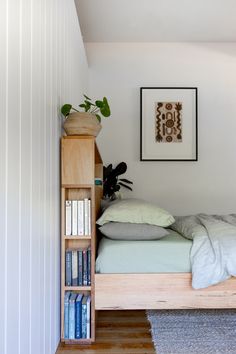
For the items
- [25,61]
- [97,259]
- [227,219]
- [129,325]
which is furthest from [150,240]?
[25,61]

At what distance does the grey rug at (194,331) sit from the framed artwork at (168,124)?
6.22 feet

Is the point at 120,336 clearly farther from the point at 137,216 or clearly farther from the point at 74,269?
the point at 137,216

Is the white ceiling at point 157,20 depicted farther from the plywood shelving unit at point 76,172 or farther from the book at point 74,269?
the book at point 74,269

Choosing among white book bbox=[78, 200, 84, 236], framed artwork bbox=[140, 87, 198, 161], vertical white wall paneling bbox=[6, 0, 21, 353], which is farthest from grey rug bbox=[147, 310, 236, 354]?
framed artwork bbox=[140, 87, 198, 161]

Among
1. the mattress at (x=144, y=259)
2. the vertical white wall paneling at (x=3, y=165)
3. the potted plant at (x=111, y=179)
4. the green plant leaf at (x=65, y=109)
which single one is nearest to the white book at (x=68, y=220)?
the mattress at (x=144, y=259)

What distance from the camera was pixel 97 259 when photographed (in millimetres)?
1644

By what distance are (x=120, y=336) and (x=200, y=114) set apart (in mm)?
2695

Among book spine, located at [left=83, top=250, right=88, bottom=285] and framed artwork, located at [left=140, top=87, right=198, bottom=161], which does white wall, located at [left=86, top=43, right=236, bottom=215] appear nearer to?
framed artwork, located at [left=140, top=87, right=198, bottom=161]

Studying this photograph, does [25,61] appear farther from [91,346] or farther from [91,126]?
[91,346]

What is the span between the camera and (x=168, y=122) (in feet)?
11.5

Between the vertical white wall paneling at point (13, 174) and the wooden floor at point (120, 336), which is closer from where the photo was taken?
the vertical white wall paneling at point (13, 174)

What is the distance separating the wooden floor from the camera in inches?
61.2

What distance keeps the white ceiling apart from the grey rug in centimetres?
263

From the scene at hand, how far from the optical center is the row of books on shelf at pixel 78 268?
5.36 ft
